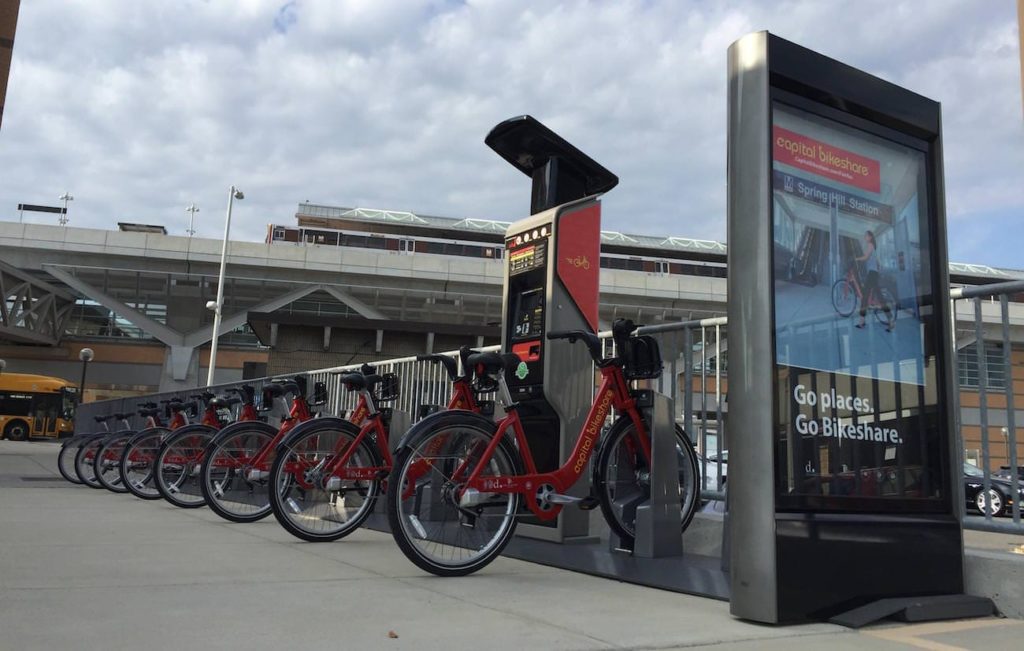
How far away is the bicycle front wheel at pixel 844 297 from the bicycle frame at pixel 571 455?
1.48m

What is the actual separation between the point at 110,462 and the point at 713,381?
8852 millimetres

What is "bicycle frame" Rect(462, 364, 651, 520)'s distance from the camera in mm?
4414

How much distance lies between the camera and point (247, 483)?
694 centimetres

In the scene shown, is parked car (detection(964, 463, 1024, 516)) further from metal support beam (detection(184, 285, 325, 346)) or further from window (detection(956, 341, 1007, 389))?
metal support beam (detection(184, 285, 325, 346))

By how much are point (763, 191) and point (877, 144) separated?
3.18 feet

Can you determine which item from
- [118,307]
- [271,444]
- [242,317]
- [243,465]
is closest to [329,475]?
[271,444]

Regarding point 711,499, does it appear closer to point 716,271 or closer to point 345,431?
point 345,431

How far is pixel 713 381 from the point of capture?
5566 mm

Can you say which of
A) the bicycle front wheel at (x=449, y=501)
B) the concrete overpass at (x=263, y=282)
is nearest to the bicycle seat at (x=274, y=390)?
the bicycle front wheel at (x=449, y=501)

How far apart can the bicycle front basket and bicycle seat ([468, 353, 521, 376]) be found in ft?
2.25

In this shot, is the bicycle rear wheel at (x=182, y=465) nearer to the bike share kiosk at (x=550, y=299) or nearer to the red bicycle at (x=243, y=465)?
the red bicycle at (x=243, y=465)

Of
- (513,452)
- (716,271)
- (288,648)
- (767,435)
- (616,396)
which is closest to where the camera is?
(288,648)

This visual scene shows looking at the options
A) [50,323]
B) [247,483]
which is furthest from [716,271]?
[247,483]

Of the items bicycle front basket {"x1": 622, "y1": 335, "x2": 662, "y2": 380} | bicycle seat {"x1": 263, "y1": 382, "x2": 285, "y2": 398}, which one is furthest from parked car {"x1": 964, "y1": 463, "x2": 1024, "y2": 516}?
bicycle seat {"x1": 263, "y1": 382, "x2": 285, "y2": 398}
